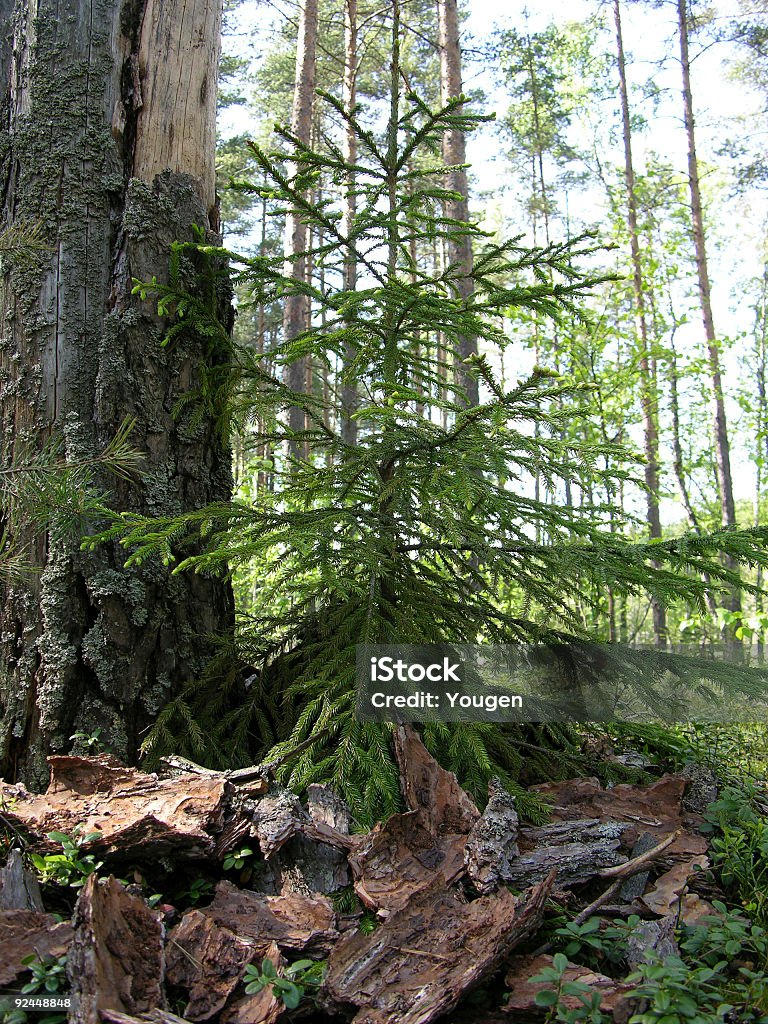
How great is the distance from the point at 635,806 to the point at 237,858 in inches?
56.4

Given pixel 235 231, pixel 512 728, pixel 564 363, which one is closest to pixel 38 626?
pixel 512 728

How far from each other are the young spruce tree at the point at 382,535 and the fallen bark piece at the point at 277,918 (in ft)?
1.27

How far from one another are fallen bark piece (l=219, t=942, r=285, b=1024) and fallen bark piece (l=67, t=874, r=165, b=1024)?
16 centimetres

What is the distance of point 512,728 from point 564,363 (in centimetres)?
687

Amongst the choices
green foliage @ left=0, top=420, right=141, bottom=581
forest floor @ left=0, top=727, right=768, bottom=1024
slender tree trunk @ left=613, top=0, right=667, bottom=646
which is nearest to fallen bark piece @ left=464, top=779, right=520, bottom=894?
forest floor @ left=0, top=727, right=768, bottom=1024

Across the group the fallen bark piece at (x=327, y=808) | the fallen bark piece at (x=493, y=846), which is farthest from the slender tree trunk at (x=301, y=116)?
the fallen bark piece at (x=493, y=846)

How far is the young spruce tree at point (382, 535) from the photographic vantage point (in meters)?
2.51

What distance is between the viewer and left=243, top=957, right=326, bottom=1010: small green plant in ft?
5.37

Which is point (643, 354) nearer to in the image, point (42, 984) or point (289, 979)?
point (289, 979)

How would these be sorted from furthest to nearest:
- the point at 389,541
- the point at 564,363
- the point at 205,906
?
the point at 564,363, the point at 389,541, the point at 205,906

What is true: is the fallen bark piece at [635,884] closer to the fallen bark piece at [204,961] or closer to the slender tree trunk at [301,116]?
the fallen bark piece at [204,961]

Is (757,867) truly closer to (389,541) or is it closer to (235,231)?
(389,541)

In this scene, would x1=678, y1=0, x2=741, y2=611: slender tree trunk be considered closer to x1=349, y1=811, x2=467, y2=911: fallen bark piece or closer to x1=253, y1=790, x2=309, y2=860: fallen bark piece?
x1=349, y1=811, x2=467, y2=911: fallen bark piece

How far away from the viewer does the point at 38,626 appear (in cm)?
279
